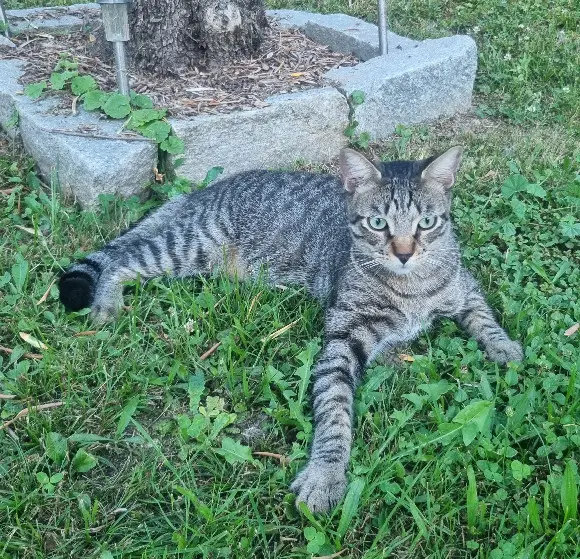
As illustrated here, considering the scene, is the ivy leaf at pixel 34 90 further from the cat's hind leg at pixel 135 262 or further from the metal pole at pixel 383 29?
the metal pole at pixel 383 29

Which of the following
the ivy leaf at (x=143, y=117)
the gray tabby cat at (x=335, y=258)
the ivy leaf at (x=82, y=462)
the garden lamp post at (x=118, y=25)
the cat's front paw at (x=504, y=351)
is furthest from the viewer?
the ivy leaf at (x=143, y=117)

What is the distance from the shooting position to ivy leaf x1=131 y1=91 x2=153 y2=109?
15.5ft

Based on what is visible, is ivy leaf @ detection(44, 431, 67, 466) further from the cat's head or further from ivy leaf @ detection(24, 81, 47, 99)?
ivy leaf @ detection(24, 81, 47, 99)

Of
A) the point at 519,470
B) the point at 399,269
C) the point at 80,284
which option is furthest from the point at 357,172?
the point at 519,470

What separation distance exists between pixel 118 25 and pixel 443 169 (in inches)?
93.4

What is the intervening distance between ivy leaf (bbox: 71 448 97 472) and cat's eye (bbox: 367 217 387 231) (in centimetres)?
177

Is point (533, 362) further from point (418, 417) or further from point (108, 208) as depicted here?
point (108, 208)

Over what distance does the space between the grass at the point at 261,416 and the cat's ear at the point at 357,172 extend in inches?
28.3

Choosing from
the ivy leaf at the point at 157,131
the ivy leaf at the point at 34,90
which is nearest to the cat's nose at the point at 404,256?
the ivy leaf at the point at 157,131

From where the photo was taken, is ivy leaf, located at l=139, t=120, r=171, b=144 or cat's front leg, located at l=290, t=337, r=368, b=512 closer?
cat's front leg, located at l=290, t=337, r=368, b=512

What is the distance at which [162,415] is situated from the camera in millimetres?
3146

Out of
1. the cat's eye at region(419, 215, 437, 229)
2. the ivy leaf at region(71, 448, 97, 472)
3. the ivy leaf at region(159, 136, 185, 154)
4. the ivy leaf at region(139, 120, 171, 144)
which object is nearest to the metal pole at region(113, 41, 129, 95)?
the ivy leaf at region(139, 120, 171, 144)

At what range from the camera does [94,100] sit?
477 centimetres

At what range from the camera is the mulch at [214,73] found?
4.98m
